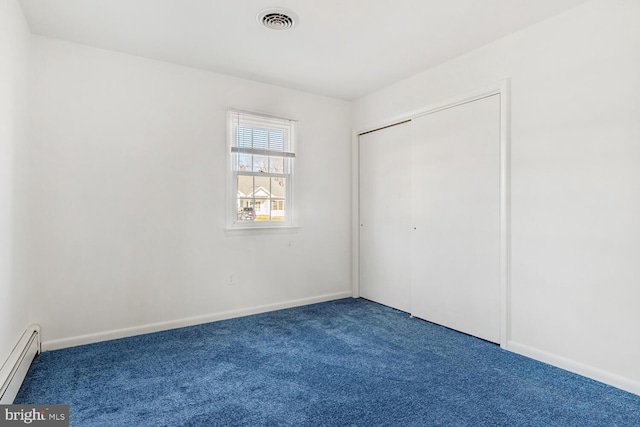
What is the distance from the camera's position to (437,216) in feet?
11.3

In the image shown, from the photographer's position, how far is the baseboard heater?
191 cm

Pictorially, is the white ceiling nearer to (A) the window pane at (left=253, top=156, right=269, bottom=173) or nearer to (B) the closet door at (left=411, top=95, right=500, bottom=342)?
(B) the closet door at (left=411, top=95, right=500, bottom=342)

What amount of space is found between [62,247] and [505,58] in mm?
3941

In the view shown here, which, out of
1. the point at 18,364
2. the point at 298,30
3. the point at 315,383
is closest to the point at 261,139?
the point at 298,30

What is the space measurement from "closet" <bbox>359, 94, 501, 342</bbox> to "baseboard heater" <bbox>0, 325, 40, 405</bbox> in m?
3.23

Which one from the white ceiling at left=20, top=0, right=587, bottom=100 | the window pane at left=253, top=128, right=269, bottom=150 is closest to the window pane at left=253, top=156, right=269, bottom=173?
the window pane at left=253, top=128, right=269, bottom=150

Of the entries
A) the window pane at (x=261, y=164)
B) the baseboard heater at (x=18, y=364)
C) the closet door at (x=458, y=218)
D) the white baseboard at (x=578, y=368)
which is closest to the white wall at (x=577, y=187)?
the white baseboard at (x=578, y=368)

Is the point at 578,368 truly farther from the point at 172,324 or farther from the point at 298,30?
the point at 172,324

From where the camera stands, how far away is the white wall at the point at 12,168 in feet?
6.74

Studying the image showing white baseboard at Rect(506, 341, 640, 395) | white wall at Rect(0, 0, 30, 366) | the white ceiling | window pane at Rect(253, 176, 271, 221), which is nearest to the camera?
white wall at Rect(0, 0, 30, 366)

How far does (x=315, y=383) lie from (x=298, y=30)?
2.58 m

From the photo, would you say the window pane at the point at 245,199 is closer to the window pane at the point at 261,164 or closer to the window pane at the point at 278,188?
the window pane at the point at 261,164

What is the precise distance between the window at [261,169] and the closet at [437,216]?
1011 millimetres

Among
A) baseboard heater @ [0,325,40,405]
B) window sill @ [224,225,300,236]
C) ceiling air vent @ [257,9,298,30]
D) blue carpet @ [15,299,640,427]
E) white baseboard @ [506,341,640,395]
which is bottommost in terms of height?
blue carpet @ [15,299,640,427]
